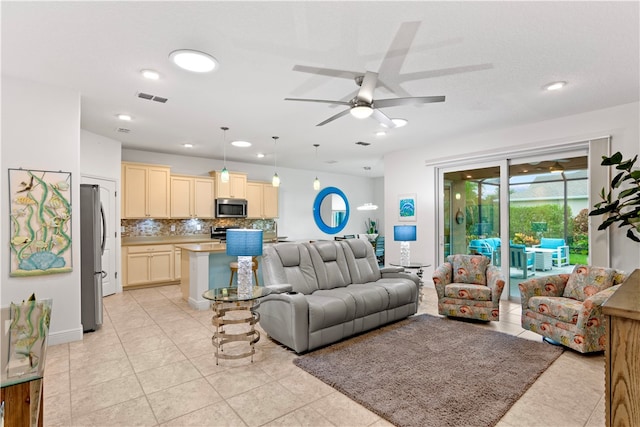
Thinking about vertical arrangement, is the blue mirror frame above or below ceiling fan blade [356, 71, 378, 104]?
below

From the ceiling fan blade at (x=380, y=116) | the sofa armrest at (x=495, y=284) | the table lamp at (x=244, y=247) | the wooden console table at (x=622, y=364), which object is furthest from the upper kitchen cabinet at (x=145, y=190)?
the wooden console table at (x=622, y=364)

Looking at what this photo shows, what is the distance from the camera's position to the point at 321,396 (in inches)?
94.9

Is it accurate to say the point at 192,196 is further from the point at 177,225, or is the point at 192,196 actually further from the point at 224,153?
the point at 224,153

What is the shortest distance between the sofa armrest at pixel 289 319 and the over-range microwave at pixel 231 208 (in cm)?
403

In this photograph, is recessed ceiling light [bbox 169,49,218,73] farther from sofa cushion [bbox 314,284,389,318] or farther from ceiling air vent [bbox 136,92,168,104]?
sofa cushion [bbox 314,284,389,318]

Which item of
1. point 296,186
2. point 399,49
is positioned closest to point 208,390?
point 399,49

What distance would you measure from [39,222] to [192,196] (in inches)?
141

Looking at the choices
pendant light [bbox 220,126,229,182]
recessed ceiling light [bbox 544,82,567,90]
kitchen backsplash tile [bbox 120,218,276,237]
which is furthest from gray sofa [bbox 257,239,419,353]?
kitchen backsplash tile [bbox 120,218,276,237]

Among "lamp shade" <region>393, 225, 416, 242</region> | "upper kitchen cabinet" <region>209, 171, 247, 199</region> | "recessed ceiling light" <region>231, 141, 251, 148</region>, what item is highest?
"recessed ceiling light" <region>231, 141, 251, 148</region>

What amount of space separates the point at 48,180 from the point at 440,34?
3.88m

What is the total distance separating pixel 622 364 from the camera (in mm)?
1070

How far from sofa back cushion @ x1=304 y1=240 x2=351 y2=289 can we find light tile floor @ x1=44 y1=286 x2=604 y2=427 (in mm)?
951

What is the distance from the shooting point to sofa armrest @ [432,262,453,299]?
425 cm

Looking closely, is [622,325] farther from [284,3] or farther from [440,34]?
[284,3]
